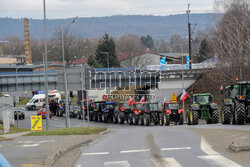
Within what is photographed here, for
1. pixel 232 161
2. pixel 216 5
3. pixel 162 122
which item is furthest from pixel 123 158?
pixel 216 5

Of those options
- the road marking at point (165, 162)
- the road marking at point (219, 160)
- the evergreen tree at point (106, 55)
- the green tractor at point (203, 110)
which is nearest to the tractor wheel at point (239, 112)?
the green tractor at point (203, 110)

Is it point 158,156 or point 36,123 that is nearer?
point 158,156

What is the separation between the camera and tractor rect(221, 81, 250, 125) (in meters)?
26.1

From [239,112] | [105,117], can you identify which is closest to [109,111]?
[105,117]

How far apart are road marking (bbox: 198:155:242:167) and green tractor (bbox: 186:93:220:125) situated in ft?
69.1

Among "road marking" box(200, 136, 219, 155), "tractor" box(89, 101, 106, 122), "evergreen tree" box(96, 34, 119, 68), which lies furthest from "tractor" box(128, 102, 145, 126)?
"evergreen tree" box(96, 34, 119, 68)

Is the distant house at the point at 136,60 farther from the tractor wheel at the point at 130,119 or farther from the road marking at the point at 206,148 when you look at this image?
the road marking at the point at 206,148

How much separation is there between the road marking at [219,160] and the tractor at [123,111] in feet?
125

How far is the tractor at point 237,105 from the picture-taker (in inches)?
1029

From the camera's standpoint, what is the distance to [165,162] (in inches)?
435

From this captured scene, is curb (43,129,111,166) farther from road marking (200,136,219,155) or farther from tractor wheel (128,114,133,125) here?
tractor wheel (128,114,133,125)

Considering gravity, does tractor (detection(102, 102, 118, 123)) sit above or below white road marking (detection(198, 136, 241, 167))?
below

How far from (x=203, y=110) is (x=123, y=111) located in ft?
60.4

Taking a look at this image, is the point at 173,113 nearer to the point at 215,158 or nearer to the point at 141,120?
the point at 141,120
